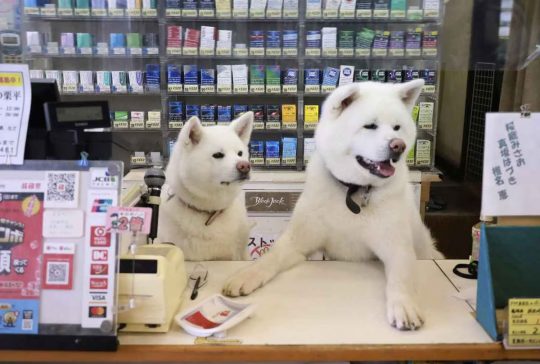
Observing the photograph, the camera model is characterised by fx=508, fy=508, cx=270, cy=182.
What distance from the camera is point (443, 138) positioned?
15.5 feet

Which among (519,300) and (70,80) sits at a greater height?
(70,80)

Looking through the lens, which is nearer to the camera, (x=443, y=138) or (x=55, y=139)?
(x=55, y=139)

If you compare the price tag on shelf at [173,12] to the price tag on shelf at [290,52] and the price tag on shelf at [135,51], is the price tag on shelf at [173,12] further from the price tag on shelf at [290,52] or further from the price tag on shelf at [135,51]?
the price tag on shelf at [290,52]

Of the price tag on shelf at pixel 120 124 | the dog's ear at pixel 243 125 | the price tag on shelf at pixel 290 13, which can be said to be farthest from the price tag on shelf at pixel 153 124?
the dog's ear at pixel 243 125

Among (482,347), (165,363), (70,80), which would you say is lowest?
(165,363)

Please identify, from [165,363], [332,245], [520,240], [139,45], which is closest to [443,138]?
[139,45]

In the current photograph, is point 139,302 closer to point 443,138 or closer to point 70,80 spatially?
point 70,80

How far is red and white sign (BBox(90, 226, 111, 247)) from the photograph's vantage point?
1.15 metres

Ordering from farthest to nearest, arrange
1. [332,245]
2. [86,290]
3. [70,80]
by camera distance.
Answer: [70,80]
[332,245]
[86,290]

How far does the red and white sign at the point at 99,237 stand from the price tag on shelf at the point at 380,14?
3136mm

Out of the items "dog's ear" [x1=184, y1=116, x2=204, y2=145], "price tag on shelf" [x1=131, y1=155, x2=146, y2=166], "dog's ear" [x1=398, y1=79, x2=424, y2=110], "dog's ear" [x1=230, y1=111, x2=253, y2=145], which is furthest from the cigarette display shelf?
"dog's ear" [x1=398, y1=79, x2=424, y2=110]

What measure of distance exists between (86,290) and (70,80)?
10.0ft

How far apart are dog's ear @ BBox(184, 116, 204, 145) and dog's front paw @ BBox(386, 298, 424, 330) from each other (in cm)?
105

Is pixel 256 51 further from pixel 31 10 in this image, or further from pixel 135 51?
pixel 31 10
